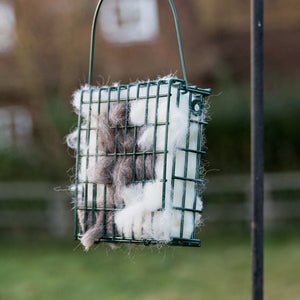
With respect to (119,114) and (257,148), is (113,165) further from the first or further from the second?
(257,148)

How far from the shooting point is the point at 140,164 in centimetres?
234

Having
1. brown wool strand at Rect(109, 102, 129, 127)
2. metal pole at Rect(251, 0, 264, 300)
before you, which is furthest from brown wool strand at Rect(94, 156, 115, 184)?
metal pole at Rect(251, 0, 264, 300)

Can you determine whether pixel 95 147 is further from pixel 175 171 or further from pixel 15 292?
pixel 15 292

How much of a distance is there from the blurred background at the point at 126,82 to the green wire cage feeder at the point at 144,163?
19.2ft

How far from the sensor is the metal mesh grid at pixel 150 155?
2.27 metres

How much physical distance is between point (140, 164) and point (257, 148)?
0.42 m

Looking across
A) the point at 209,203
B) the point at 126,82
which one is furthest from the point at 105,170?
the point at 126,82

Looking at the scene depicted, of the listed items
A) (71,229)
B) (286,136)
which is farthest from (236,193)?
(71,229)

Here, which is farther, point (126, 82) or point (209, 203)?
point (126, 82)

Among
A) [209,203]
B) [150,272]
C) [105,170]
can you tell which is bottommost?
[150,272]

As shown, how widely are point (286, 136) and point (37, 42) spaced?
13.4ft

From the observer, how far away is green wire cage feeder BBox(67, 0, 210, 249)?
2.25 meters

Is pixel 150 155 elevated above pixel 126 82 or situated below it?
below

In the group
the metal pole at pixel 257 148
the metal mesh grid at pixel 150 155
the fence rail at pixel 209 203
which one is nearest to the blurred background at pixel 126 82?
the fence rail at pixel 209 203
